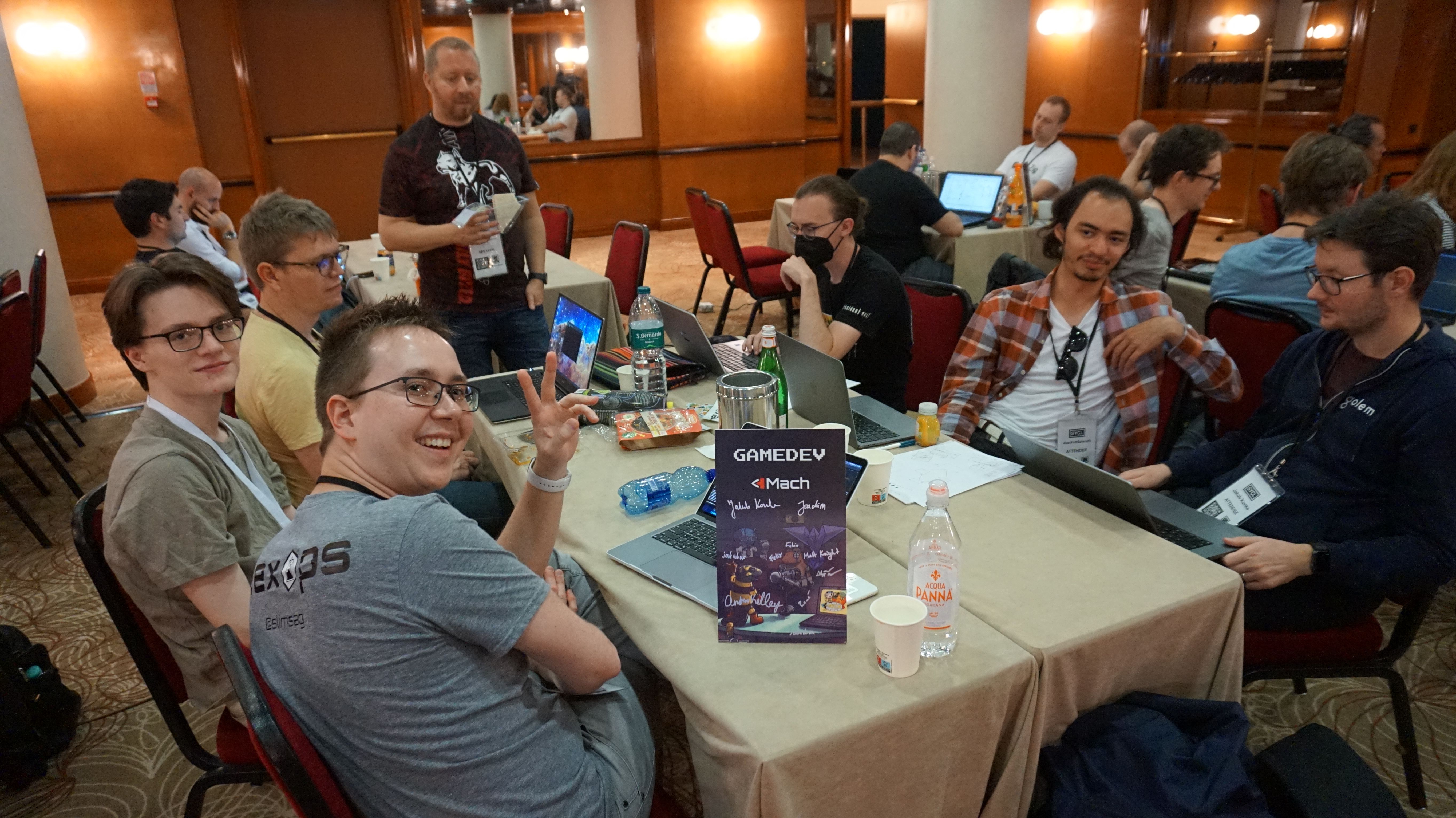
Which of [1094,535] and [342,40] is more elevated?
[342,40]

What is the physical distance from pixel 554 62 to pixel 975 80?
4.83 metres

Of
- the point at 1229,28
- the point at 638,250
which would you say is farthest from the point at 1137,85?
the point at 638,250

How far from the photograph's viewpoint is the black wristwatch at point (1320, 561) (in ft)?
6.04

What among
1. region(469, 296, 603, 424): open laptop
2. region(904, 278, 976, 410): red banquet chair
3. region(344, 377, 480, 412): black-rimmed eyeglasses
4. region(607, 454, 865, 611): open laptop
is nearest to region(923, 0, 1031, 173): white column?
region(904, 278, 976, 410): red banquet chair

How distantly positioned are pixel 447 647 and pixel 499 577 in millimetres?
115

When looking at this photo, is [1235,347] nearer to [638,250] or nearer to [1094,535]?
[1094,535]

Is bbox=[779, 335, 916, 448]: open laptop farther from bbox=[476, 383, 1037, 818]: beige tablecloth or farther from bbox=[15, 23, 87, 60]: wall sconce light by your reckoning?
bbox=[15, 23, 87, 60]: wall sconce light

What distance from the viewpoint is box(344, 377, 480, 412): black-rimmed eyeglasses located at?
1.40 m

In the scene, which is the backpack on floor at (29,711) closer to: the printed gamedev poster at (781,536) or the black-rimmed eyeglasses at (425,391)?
the black-rimmed eyeglasses at (425,391)

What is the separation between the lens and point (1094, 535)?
1784 millimetres

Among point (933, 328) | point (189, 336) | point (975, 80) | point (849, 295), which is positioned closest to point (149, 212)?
point (189, 336)

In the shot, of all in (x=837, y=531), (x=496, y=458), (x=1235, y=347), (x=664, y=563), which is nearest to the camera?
(x=837, y=531)

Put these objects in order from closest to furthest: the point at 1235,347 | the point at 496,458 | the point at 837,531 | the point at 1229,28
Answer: the point at 837,531, the point at 496,458, the point at 1235,347, the point at 1229,28

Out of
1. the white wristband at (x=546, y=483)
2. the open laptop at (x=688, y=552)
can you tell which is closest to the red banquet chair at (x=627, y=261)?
the open laptop at (x=688, y=552)
